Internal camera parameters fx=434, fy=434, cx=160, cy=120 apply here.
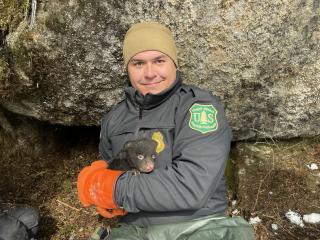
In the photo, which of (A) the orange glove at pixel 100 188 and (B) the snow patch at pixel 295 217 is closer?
(A) the orange glove at pixel 100 188

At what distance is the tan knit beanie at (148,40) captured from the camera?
3.08 m

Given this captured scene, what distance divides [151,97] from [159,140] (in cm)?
31

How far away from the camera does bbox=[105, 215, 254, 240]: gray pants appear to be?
9.32 ft

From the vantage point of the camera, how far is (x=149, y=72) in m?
3.04

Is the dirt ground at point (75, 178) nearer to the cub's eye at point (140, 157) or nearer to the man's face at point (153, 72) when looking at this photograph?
the cub's eye at point (140, 157)

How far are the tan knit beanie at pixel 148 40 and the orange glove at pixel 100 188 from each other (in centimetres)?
86

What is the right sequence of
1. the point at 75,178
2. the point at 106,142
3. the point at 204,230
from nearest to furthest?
the point at 204,230 < the point at 106,142 < the point at 75,178

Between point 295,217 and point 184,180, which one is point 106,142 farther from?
point 295,217

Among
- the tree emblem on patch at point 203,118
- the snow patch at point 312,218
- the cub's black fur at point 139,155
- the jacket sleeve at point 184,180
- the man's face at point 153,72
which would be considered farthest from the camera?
the snow patch at point 312,218

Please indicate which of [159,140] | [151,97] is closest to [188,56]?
[151,97]

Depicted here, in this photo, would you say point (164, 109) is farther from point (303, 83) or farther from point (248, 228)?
point (303, 83)

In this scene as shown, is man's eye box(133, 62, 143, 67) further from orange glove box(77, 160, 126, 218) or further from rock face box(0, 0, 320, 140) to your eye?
orange glove box(77, 160, 126, 218)

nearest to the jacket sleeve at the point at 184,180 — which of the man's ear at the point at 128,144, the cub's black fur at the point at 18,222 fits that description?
the man's ear at the point at 128,144

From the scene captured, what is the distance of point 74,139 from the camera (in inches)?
202
